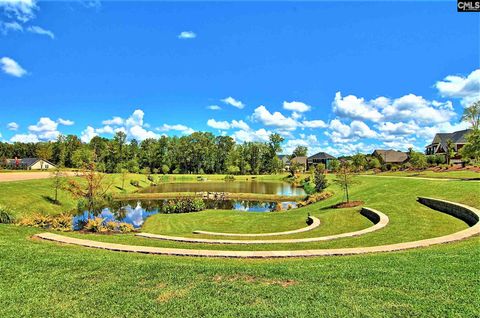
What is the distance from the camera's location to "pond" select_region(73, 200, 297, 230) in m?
30.3

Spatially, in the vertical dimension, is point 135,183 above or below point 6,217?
below

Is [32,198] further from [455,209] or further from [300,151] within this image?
[300,151]

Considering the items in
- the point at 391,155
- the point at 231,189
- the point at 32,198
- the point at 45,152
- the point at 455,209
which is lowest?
the point at 231,189

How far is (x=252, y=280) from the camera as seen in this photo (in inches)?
282

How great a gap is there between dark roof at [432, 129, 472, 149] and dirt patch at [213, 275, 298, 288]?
73.4 meters

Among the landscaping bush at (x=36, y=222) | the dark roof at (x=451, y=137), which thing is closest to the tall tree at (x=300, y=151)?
the dark roof at (x=451, y=137)

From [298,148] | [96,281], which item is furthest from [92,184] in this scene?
[298,148]

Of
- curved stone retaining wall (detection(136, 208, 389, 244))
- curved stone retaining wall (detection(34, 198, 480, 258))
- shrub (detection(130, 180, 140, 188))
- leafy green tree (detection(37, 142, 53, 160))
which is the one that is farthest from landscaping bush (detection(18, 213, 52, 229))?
leafy green tree (detection(37, 142, 53, 160))

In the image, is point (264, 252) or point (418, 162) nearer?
point (264, 252)

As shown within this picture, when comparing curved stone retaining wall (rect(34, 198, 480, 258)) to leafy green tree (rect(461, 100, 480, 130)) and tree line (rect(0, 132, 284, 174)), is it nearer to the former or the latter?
leafy green tree (rect(461, 100, 480, 130))

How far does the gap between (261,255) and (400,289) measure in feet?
13.8

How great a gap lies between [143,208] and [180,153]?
236 ft

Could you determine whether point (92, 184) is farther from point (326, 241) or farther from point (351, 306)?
point (351, 306)

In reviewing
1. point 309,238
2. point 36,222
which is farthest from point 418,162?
point 36,222
